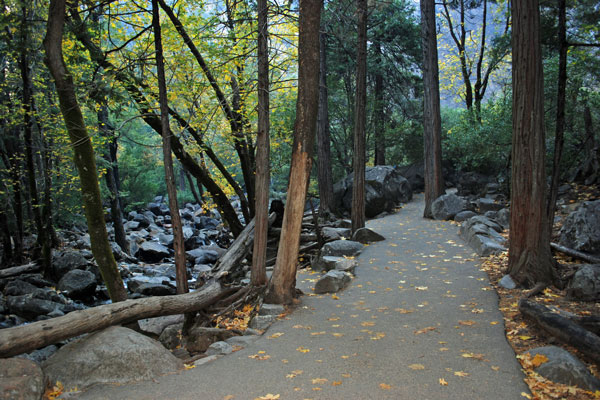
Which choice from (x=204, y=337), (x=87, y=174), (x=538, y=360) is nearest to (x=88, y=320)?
(x=204, y=337)

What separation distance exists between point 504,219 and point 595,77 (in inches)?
210

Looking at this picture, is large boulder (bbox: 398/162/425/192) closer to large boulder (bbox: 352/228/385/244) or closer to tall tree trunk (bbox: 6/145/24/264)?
large boulder (bbox: 352/228/385/244)

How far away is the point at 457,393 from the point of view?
3777 mm

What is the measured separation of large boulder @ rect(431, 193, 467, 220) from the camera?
14664 mm

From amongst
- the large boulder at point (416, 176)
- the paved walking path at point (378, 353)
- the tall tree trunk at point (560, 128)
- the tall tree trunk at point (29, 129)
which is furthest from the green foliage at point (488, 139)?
the tall tree trunk at point (29, 129)

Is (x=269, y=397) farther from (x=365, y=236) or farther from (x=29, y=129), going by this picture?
(x=29, y=129)

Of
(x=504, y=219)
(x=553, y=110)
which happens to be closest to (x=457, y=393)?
(x=504, y=219)

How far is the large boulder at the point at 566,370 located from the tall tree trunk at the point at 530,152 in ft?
10.5

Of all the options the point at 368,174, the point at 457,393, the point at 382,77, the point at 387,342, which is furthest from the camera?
the point at 382,77

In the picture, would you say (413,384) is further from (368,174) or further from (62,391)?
(368,174)

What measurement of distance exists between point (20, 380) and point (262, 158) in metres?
4.51

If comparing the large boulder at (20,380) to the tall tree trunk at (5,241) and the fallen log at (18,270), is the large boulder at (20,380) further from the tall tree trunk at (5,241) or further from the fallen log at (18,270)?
the tall tree trunk at (5,241)

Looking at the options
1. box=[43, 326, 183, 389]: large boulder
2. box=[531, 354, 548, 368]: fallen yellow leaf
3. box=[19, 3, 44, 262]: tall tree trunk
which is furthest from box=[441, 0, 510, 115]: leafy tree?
box=[43, 326, 183, 389]: large boulder

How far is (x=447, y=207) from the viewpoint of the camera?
14828 millimetres
